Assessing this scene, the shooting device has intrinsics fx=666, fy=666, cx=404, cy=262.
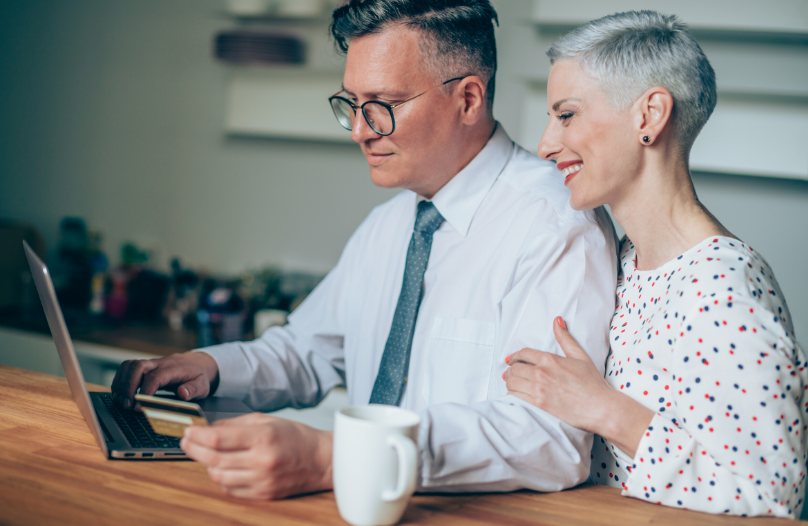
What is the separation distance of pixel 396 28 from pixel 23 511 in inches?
40.3

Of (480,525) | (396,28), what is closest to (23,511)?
(480,525)

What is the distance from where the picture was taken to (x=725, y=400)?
835 millimetres

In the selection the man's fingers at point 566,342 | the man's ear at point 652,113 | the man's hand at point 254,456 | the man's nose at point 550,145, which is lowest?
the man's hand at point 254,456

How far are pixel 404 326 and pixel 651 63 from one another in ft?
2.15

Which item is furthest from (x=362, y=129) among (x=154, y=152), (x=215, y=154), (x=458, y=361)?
(x=154, y=152)

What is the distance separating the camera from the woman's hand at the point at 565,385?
2.97 ft

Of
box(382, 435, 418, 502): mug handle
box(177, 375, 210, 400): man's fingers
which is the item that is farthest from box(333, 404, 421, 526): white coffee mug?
box(177, 375, 210, 400): man's fingers

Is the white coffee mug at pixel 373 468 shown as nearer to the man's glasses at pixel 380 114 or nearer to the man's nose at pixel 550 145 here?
the man's nose at pixel 550 145

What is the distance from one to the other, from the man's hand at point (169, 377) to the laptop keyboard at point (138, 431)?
3cm

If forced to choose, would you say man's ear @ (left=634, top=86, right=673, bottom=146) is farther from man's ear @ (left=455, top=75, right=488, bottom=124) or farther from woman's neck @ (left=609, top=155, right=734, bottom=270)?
man's ear @ (left=455, top=75, right=488, bottom=124)

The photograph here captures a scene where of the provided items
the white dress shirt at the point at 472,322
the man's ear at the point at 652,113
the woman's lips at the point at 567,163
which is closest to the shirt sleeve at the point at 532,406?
the white dress shirt at the point at 472,322

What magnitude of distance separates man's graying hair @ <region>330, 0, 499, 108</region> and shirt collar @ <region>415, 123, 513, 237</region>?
139 mm

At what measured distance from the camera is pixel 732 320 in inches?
33.4

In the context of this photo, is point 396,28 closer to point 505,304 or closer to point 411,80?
point 411,80
